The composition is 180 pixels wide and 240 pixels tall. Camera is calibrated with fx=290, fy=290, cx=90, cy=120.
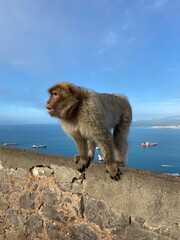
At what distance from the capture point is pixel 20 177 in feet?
11.7

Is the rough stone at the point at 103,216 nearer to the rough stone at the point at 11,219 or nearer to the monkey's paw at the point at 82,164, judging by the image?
the monkey's paw at the point at 82,164

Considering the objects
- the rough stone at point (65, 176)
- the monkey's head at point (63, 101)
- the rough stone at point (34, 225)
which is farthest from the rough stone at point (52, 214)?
the monkey's head at point (63, 101)

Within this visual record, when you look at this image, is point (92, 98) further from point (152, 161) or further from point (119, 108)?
point (152, 161)

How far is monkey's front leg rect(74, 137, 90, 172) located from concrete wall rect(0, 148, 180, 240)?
7cm

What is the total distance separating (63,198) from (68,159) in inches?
16.4

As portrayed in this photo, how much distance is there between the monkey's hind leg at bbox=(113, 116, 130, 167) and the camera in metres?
3.43

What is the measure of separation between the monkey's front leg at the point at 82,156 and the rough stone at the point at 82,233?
559 mm

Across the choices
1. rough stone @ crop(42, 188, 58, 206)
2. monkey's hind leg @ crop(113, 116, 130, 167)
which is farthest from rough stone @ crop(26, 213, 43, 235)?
monkey's hind leg @ crop(113, 116, 130, 167)

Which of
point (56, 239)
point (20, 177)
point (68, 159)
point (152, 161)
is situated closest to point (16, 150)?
point (20, 177)

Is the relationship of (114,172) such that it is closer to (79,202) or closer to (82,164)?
(82,164)

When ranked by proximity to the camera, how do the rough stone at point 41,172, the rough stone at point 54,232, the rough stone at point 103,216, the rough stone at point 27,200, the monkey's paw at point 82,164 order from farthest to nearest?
the rough stone at point 27,200
the rough stone at point 41,172
the rough stone at point 54,232
the monkey's paw at point 82,164
the rough stone at point 103,216

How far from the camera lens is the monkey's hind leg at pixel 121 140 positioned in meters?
3.43

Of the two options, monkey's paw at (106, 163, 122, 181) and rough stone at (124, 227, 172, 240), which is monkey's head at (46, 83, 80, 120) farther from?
rough stone at (124, 227, 172, 240)

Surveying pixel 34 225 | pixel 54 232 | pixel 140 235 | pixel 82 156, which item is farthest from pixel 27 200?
pixel 140 235
